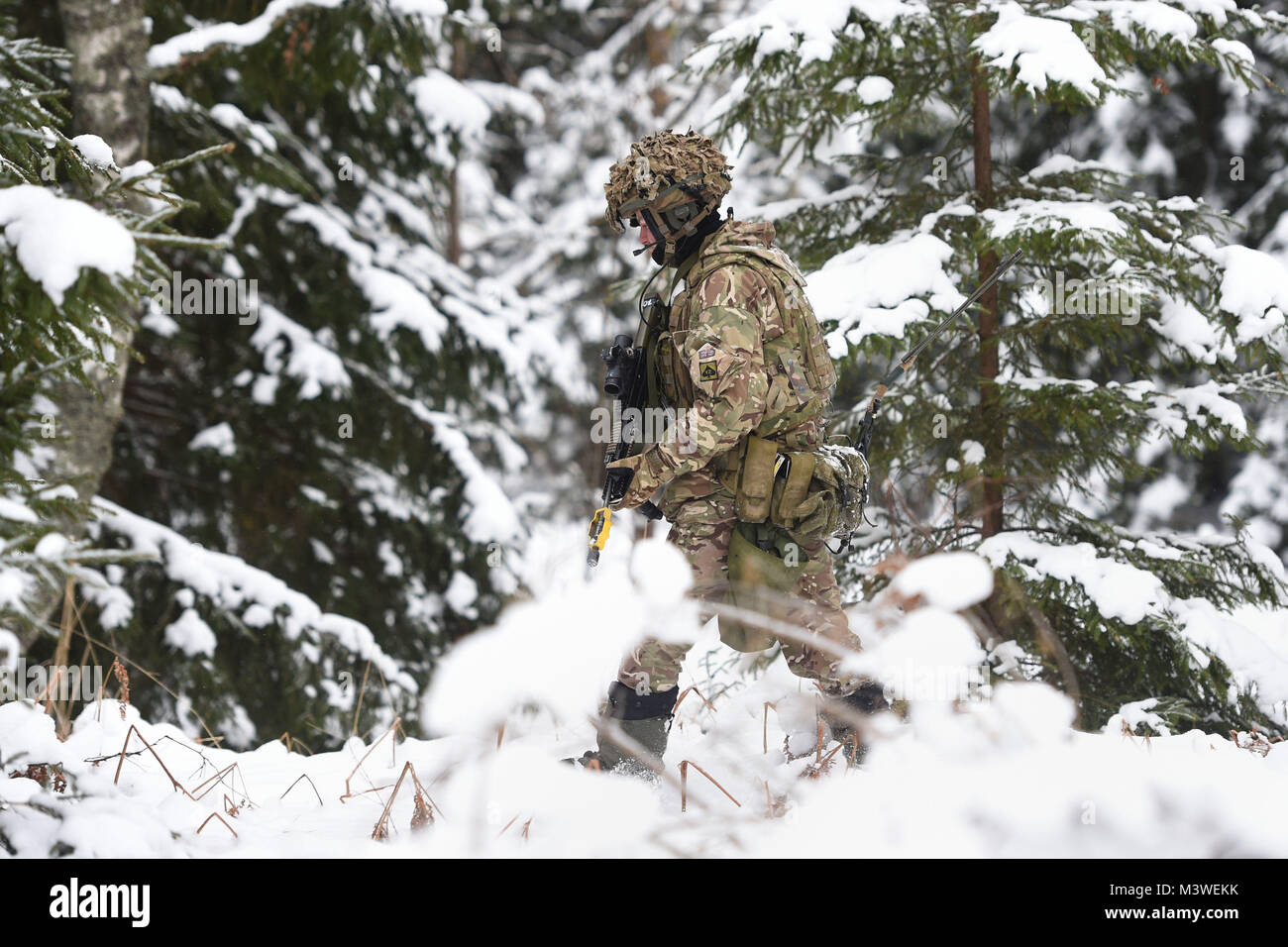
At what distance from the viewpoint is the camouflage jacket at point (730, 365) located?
2912 mm

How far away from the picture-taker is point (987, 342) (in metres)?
4.01

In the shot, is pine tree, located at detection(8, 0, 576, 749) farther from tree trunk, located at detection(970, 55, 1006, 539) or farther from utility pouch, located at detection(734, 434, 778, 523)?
utility pouch, located at detection(734, 434, 778, 523)

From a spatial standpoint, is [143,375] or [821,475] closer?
[821,475]

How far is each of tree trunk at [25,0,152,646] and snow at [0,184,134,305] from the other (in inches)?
113

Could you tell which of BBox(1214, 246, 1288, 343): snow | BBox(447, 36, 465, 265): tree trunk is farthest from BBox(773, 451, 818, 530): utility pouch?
BBox(447, 36, 465, 265): tree trunk

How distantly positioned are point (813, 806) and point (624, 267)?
10281 mm

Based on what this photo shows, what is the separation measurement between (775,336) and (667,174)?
2.17 feet

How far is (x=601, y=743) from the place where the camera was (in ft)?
10.1

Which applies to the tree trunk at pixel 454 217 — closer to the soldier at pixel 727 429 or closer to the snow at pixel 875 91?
the snow at pixel 875 91

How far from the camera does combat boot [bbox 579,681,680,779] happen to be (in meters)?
3.02

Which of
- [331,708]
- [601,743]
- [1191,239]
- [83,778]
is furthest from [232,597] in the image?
[1191,239]

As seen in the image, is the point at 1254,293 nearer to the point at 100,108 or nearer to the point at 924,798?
the point at 924,798

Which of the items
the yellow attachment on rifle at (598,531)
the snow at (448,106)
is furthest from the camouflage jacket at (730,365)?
the snow at (448,106)
